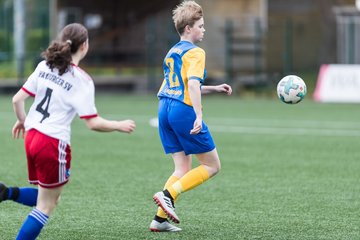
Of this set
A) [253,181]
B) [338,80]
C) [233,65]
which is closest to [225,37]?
[233,65]

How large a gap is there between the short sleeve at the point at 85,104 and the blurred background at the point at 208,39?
68.8 feet

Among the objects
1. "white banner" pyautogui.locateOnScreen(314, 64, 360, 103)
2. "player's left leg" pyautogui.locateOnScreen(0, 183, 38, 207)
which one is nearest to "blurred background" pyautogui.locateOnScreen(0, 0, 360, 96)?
"white banner" pyautogui.locateOnScreen(314, 64, 360, 103)

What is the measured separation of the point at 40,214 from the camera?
20.5ft

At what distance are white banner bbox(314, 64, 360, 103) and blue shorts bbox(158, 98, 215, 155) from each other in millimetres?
16177

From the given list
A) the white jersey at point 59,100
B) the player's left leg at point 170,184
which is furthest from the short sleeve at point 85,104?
the player's left leg at point 170,184

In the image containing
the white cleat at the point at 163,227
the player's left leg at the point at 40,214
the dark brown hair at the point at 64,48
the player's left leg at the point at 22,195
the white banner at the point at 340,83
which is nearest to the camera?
the dark brown hair at the point at 64,48

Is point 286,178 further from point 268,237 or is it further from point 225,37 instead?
point 225,37

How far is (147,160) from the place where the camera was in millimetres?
12188

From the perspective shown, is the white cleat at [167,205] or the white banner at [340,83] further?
the white banner at [340,83]

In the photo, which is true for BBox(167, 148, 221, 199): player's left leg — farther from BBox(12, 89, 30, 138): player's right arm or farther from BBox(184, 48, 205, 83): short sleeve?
BBox(12, 89, 30, 138): player's right arm

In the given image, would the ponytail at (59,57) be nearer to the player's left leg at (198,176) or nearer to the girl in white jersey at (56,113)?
the girl in white jersey at (56,113)

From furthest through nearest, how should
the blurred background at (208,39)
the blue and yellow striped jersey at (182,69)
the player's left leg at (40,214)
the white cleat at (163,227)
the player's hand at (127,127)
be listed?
1. the blurred background at (208,39)
2. the white cleat at (163,227)
3. the blue and yellow striped jersey at (182,69)
4. the player's left leg at (40,214)
5. the player's hand at (127,127)

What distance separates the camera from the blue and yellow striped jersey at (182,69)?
23.5ft

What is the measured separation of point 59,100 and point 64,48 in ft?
1.13
